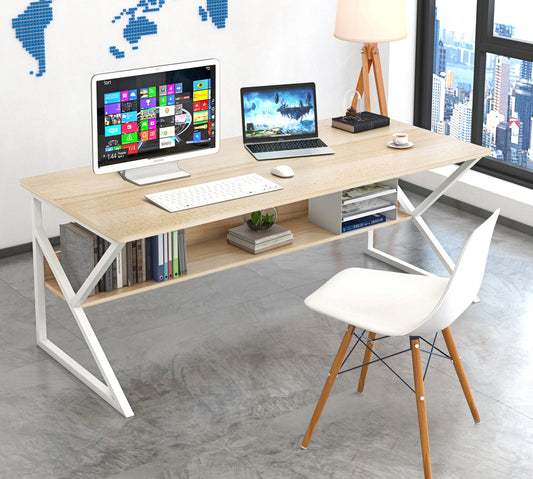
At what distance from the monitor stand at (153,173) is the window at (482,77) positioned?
8.15ft

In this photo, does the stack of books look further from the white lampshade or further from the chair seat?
the white lampshade

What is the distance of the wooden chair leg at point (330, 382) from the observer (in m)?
3.02

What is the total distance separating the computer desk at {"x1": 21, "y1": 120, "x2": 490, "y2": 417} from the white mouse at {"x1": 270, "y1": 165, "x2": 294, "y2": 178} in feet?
0.08

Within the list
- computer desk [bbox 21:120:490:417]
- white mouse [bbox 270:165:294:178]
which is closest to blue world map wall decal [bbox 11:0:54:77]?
computer desk [bbox 21:120:490:417]

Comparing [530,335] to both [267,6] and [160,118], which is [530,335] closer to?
[160,118]

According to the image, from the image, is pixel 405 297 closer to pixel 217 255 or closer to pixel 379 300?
pixel 379 300

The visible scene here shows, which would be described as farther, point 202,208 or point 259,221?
point 259,221

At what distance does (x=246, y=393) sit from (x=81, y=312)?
71cm

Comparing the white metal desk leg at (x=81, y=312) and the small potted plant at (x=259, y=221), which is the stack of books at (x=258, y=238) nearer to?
the small potted plant at (x=259, y=221)

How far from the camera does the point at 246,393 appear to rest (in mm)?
3510

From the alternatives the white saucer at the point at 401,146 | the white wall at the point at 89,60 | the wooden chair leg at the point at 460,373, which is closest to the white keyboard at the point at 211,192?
the white saucer at the point at 401,146

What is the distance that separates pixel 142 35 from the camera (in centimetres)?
490

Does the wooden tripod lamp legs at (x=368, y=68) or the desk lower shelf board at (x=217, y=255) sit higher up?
the wooden tripod lamp legs at (x=368, y=68)

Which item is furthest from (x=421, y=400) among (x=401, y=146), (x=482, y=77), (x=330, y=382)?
(x=482, y=77)
